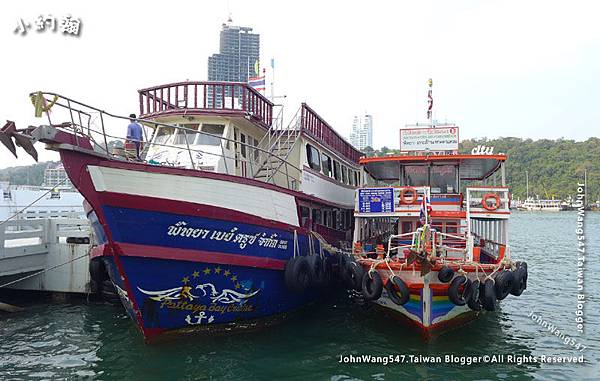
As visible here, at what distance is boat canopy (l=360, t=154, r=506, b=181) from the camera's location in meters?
11.7

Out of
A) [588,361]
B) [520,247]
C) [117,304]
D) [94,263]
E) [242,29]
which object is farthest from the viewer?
[242,29]

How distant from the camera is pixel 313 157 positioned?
1262 centimetres

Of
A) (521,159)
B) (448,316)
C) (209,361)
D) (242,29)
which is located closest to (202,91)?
(209,361)

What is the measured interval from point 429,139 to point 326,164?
10.7 feet

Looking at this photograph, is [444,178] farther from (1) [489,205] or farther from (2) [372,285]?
(2) [372,285]

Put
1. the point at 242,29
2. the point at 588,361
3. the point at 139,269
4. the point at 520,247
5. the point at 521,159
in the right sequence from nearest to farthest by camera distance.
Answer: the point at 139,269
the point at 588,361
the point at 520,247
the point at 242,29
the point at 521,159

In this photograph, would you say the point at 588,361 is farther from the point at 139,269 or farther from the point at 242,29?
the point at 242,29

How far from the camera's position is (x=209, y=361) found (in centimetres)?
787

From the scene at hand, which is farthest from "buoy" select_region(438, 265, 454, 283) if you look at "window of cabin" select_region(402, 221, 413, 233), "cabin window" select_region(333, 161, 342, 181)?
"cabin window" select_region(333, 161, 342, 181)

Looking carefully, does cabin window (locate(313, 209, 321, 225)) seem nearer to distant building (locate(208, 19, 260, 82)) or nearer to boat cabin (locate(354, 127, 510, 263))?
boat cabin (locate(354, 127, 510, 263))

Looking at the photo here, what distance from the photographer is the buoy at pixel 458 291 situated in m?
8.56

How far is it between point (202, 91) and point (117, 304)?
20.3 ft

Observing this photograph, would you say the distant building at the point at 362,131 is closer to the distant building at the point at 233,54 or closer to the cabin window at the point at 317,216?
the distant building at the point at 233,54

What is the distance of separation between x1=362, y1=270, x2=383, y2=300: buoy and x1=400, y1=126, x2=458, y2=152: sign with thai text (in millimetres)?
4699
